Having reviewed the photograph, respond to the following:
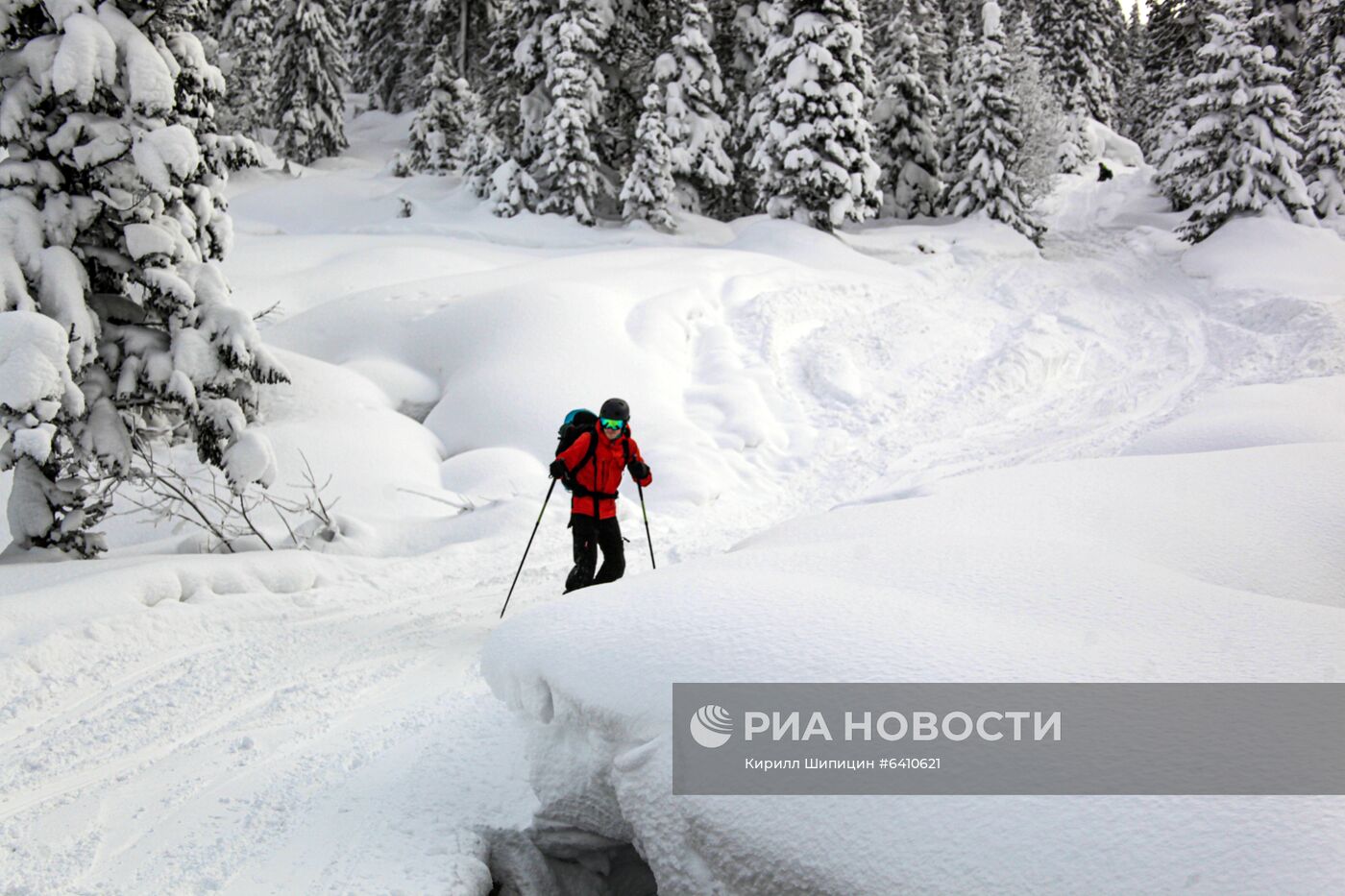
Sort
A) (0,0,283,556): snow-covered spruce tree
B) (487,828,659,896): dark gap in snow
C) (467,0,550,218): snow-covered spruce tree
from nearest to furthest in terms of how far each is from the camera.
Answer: (487,828,659,896): dark gap in snow, (0,0,283,556): snow-covered spruce tree, (467,0,550,218): snow-covered spruce tree

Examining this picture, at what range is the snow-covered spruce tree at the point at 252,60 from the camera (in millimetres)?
35500

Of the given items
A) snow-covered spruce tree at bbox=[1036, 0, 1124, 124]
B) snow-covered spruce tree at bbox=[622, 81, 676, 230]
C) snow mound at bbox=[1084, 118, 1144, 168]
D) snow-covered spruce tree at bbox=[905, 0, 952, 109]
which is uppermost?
snow-covered spruce tree at bbox=[1036, 0, 1124, 124]

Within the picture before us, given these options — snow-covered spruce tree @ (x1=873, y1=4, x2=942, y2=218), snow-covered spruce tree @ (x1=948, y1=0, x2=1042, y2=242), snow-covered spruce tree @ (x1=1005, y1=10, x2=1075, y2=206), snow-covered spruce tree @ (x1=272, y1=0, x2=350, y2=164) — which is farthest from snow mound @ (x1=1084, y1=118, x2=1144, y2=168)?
snow-covered spruce tree @ (x1=272, y1=0, x2=350, y2=164)

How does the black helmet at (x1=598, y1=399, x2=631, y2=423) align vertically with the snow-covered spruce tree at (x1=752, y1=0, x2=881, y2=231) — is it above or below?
below

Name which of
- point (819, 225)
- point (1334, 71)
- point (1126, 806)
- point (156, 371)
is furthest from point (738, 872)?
point (1334, 71)

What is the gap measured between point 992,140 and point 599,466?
23.7m

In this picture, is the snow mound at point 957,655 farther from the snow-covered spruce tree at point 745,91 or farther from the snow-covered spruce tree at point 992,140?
the snow-covered spruce tree at point 745,91

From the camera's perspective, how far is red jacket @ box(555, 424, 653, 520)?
6531mm

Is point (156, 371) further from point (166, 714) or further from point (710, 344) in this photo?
point (710, 344)

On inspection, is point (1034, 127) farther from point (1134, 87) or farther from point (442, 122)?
point (1134, 87)

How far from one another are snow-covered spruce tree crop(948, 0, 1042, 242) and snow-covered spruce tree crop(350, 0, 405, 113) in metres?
30.9

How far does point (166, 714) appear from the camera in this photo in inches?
198

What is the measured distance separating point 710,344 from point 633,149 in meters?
14.9

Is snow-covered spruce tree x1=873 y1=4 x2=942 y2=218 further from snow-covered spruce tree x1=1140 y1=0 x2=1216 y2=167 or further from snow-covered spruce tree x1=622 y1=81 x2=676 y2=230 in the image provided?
snow-covered spruce tree x1=622 y1=81 x2=676 y2=230
